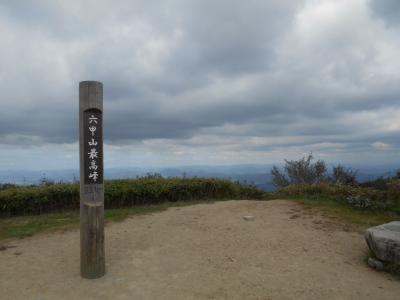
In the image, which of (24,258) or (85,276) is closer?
(85,276)

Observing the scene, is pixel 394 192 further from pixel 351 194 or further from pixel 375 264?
pixel 375 264

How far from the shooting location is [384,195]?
970 centimetres

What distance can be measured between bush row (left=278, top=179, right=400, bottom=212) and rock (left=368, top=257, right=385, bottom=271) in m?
4.02

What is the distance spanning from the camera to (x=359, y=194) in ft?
31.3

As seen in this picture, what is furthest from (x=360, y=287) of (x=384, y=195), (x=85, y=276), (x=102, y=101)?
(x=384, y=195)

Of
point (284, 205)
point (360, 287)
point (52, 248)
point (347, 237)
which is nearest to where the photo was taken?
point (360, 287)

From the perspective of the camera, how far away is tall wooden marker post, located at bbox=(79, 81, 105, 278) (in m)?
4.43

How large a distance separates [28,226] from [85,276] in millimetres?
3553

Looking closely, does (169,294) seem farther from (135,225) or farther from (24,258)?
(135,225)

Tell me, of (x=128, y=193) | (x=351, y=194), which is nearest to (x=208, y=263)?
(x=128, y=193)

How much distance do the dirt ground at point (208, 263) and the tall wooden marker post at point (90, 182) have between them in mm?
278

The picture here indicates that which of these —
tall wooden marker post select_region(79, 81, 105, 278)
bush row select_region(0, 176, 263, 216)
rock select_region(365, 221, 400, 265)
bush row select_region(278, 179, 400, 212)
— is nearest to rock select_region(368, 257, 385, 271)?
rock select_region(365, 221, 400, 265)

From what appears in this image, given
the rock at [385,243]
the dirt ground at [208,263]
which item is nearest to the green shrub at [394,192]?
the dirt ground at [208,263]

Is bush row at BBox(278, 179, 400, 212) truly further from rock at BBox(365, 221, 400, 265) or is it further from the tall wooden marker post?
the tall wooden marker post
